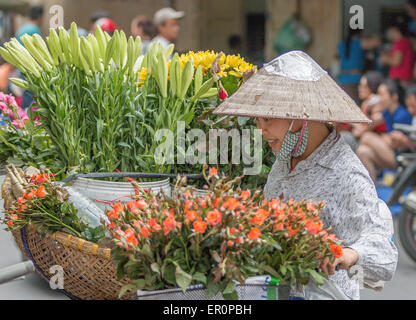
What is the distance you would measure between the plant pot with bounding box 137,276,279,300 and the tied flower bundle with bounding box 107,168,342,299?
0.01 metres

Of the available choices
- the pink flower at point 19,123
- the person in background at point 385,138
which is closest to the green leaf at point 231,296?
the pink flower at point 19,123

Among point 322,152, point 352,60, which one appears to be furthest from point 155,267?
point 352,60

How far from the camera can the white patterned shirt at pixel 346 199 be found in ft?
4.54

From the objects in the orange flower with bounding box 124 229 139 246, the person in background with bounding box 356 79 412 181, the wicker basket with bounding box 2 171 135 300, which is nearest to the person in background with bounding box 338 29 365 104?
the person in background with bounding box 356 79 412 181

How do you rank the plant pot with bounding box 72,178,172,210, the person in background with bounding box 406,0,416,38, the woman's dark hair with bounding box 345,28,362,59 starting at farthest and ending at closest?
the woman's dark hair with bounding box 345,28,362,59 < the person in background with bounding box 406,0,416,38 < the plant pot with bounding box 72,178,172,210

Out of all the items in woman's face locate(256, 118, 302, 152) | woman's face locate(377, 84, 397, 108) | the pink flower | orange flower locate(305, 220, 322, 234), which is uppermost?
woman's face locate(256, 118, 302, 152)

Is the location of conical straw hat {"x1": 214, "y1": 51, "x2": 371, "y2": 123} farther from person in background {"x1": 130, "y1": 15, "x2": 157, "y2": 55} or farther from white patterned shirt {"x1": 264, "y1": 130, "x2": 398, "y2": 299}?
person in background {"x1": 130, "y1": 15, "x2": 157, "y2": 55}

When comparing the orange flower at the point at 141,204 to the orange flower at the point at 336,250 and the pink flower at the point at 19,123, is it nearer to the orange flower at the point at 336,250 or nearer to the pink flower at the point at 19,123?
the orange flower at the point at 336,250

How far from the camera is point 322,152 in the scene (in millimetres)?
1612

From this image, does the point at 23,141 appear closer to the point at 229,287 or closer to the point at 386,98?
the point at 229,287

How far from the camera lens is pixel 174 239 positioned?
3.90 feet

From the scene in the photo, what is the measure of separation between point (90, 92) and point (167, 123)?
25cm

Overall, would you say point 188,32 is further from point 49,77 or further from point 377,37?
point 49,77

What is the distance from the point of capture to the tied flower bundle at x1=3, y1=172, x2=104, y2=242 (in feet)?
5.20
